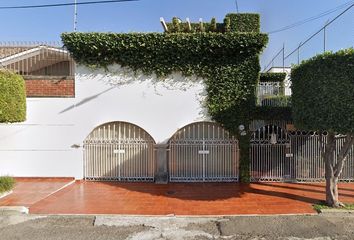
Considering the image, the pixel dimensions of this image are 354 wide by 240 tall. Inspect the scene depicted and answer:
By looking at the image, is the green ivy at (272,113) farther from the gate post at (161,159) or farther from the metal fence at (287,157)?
the gate post at (161,159)

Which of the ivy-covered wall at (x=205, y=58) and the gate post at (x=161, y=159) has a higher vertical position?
the ivy-covered wall at (x=205, y=58)

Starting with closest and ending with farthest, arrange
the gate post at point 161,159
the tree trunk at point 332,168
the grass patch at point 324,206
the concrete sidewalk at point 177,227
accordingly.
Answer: the concrete sidewalk at point 177,227 < the grass patch at point 324,206 < the tree trunk at point 332,168 < the gate post at point 161,159

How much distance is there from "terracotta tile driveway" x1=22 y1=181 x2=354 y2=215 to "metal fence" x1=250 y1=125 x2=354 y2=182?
0.54 m

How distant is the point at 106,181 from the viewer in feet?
37.8

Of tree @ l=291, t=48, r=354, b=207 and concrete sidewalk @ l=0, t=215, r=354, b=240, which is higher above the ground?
tree @ l=291, t=48, r=354, b=207

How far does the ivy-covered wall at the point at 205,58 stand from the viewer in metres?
11.1

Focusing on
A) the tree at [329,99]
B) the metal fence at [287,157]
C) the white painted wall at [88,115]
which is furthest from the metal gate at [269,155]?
the tree at [329,99]

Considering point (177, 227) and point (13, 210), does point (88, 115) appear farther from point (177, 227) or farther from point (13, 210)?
point (177, 227)

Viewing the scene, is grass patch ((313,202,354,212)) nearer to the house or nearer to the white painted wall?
the house

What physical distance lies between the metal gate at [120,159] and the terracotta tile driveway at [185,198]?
1.75ft

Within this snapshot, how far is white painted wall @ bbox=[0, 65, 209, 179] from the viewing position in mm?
11617

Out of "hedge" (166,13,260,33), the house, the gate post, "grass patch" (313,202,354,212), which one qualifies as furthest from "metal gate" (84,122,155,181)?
"grass patch" (313,202,354,212)

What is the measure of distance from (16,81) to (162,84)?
4.90 meters

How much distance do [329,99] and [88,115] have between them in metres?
8.19
